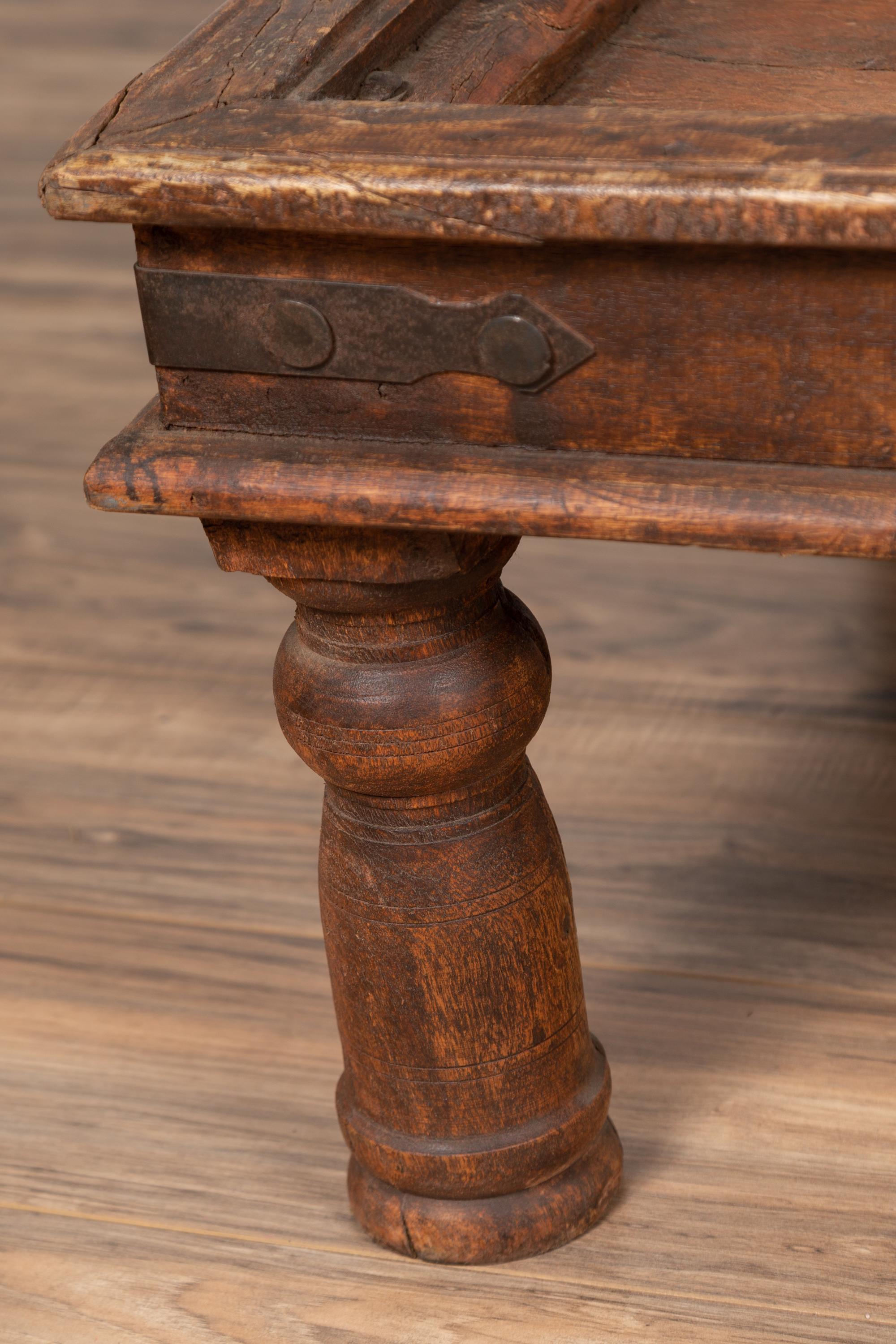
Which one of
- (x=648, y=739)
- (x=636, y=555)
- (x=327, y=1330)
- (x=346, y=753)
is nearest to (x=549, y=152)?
(x=346, y=753)

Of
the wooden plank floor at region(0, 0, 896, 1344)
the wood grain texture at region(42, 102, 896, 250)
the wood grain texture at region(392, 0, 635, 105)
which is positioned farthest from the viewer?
the wooden plank floor at region(0, 0, 896, 1344)

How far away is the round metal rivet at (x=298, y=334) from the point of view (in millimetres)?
754

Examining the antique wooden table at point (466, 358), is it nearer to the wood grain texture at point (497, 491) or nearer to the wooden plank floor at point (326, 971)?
the wood grain texture at point (497, 491)

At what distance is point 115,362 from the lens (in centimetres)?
226

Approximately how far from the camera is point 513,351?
29.2 inches

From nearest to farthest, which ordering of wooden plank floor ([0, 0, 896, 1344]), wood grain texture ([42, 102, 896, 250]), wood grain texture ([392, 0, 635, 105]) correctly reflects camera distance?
1. wood grain texture ([42, 102, 896, 250])
2. wood grain texture ([392, 0, 635, 105])
3. wooden plank floor ([0, 0, 896, 1344])

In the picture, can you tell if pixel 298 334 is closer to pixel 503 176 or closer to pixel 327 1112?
pixel 503 176

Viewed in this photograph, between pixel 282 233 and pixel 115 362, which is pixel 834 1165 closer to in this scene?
pixel 282 233

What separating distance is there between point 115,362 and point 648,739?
1.04 m

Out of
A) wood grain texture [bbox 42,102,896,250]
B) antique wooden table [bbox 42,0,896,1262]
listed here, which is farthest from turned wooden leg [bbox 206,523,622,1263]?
wood grain texture [bbox 42,102,896,250]

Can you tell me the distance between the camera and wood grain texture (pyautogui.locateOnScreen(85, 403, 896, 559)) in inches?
28.6

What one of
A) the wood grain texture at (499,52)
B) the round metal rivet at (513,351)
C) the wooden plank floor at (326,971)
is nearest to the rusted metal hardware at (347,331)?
the round metal rivet at (513,351)

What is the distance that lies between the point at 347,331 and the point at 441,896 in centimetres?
30

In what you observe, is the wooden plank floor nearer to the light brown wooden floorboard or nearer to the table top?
the light brown wooden floorboard
